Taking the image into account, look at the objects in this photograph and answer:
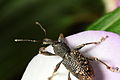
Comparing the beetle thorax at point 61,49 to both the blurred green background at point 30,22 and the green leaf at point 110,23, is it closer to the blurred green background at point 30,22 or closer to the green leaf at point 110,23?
the green leaf at point 110,23

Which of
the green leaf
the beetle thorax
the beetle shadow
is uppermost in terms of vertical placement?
the green leaf

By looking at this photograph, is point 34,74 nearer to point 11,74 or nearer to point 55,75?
point 55,75

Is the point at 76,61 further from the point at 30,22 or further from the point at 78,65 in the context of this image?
the point at 30,22

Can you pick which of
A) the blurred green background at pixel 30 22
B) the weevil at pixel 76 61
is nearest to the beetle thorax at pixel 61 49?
the weevil at pixel 76 61

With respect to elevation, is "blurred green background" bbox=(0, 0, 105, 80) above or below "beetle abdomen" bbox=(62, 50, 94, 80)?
above

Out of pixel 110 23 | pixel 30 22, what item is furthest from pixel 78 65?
pixel 30 22

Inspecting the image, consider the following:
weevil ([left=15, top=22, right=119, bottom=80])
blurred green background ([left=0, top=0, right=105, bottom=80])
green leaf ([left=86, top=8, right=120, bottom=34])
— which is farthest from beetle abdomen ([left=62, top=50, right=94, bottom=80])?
blurred green background ([left=0, top=0, right=105, bottom=80])

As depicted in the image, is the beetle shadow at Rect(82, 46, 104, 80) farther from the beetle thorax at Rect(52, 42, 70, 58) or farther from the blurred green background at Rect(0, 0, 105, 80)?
the blurred green background at Rect(0, 0, 105, 80)

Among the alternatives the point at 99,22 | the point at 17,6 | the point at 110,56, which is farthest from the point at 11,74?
the point at 110,56
